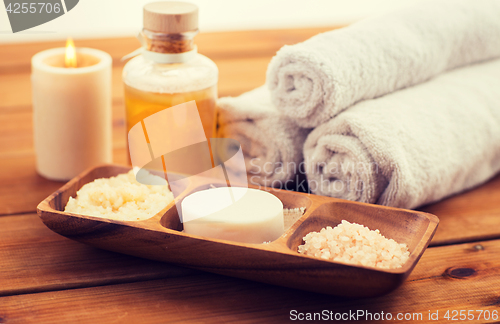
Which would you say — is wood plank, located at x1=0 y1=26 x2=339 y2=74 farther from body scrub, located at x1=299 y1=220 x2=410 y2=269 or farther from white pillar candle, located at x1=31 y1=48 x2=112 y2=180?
body scrub, located at x1=299 y1=220 x2=410 y2=269

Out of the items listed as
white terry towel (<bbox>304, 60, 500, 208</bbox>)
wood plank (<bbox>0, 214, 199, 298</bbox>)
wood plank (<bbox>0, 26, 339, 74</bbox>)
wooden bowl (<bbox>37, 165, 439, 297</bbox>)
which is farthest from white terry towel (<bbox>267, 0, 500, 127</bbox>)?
wood plank (<bbox>0, 26, 339, 74</bbox>)

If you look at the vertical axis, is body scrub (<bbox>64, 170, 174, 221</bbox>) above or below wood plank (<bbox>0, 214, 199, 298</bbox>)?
above

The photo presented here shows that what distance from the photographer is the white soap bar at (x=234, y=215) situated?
1.56 ft

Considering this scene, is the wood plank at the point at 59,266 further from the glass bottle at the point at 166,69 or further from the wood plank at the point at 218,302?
the glass bottle at the point at 166,69

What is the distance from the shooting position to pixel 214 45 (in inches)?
46.9

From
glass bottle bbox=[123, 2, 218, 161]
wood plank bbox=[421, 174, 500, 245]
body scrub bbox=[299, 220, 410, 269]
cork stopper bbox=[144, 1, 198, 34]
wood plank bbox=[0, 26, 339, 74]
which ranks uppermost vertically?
cork stopper bbox=[144, 1, 198, 34]

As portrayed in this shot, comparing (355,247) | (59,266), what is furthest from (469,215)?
(59,266)

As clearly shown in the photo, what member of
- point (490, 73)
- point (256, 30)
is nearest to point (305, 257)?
point (490, 73)

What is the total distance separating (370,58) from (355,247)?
0.82ft

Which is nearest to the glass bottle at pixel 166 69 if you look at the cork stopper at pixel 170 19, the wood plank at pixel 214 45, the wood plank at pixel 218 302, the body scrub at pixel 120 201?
the cork stopper at pixel 170 19

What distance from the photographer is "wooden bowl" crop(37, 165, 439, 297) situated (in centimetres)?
42

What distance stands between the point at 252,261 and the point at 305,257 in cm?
5

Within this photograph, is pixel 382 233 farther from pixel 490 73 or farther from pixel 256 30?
pixel 256 30

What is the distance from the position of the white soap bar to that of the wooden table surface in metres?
0.04
